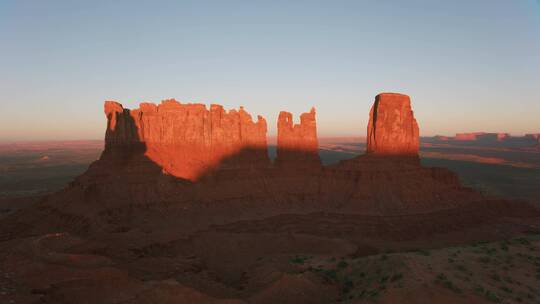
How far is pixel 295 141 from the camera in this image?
60.0 m

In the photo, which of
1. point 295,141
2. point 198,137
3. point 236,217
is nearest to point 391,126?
point 295,141

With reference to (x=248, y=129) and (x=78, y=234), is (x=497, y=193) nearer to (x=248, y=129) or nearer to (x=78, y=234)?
(x=248, y=129)

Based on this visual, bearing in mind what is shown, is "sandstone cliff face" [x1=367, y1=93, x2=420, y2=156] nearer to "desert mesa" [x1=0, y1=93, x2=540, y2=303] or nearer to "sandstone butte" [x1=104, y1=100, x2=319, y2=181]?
"desert mesa" [x1=0, y1=93, x2=540, y2=303]

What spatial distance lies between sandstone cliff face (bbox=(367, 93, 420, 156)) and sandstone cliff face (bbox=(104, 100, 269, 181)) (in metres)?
18.7

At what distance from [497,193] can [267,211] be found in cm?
6947

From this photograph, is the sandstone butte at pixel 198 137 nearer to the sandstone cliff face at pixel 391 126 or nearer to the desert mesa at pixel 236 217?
the desert mesa at pixel 236 217

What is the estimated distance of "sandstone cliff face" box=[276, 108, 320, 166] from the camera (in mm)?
59594

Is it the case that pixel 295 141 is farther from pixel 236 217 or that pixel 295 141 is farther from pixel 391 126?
pixel 236 217

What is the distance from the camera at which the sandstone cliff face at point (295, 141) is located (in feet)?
196

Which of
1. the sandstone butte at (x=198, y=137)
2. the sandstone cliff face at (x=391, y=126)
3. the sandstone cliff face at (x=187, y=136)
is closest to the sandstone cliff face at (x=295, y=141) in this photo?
the sandstone butte at (x=198, y=137)

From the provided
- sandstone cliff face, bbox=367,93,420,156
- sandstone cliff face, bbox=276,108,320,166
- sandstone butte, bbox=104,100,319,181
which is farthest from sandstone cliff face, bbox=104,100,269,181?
sandstone cliff face, bbox=367,93,420,156

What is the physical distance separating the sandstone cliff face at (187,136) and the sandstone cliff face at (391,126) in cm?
1871

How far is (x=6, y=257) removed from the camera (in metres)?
Result: 26.7

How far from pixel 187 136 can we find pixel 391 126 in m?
32.9
